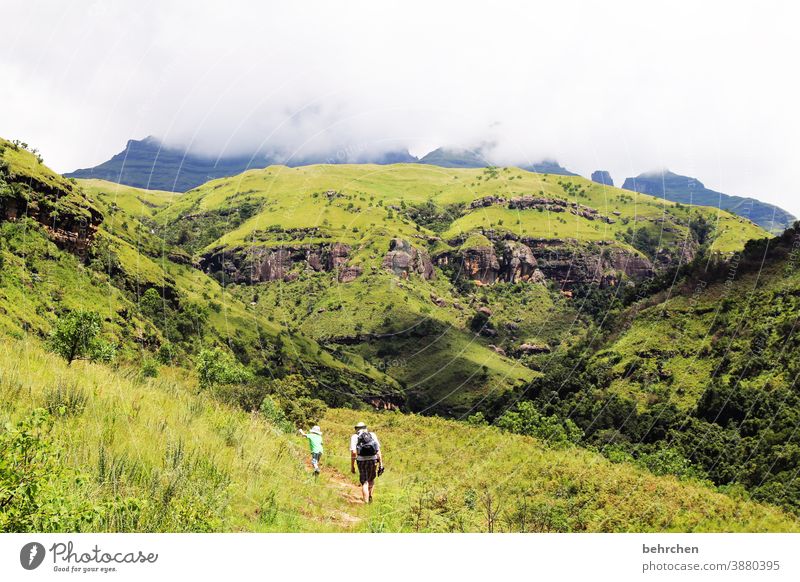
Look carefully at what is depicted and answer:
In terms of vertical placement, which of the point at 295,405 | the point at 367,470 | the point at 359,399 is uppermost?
the point at 367,470

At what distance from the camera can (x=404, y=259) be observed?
584 ft

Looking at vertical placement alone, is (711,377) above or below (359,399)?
above

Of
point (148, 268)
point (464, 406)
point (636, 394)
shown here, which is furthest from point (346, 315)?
point (636, 394)

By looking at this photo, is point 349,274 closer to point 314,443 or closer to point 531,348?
point 531,348

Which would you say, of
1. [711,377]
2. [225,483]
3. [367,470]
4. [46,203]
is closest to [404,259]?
[46,203]

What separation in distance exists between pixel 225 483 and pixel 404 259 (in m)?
171

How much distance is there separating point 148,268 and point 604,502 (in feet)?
294

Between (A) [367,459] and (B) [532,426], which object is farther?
(B) [532,426]

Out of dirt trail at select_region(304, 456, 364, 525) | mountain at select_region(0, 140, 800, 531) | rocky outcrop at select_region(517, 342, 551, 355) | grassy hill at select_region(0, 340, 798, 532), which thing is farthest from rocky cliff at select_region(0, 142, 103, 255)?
rocky outcrop at select_region(517, 342, 551, 355)

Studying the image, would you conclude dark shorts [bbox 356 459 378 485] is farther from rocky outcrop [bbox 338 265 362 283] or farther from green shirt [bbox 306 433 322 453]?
rocky outcrop [bbox 338 265 362 283]

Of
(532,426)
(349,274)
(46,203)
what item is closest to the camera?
(532,426)

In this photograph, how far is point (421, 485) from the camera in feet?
42.0

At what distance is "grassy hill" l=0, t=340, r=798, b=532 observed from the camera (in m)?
5.58

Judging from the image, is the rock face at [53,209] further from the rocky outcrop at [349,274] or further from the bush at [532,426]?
the rocky outcrop at [349,274]
